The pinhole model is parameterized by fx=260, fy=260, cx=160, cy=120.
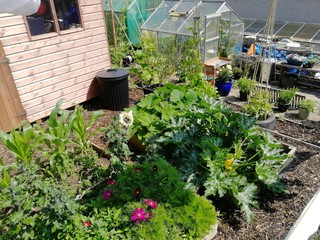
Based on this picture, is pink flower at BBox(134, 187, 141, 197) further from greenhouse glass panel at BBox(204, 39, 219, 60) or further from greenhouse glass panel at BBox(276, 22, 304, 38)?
greenhouse glass panel at BBox(276, 22, 304, 38)

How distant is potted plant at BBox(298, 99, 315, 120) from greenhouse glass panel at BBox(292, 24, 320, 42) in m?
5.36

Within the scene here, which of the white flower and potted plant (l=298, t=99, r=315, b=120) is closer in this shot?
the white flower

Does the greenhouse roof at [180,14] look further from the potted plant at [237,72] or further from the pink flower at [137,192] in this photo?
the pink flower at [137,192]

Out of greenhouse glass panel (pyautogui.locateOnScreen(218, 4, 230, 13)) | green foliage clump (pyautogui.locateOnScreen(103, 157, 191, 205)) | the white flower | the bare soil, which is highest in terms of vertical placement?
greenhouse glass panel (pyautogui.locateOnScreen(218, 4, 230, 13))

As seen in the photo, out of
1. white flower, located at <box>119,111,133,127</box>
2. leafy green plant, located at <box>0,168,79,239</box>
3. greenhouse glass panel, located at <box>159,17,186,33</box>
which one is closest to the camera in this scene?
leafy green plant, located at <box>0,168,79,239</box>

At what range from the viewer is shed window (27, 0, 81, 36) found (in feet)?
14.0

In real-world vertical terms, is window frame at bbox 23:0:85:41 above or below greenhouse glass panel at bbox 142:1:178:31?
above

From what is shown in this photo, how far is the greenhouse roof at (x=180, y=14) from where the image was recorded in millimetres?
7086

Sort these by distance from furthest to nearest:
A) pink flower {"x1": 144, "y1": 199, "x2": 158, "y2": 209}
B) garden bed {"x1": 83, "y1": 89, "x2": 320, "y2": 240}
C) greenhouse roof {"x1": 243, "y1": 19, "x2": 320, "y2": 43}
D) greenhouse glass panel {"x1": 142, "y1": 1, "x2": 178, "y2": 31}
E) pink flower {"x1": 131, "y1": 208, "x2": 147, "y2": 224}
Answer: greenhouse roof {"x1": 243, "y1": 19, "x2": 320, "y2": 43} → greenhouse glass panel {"x1": 142, "y1": 1, "x2": 178, "y2": 31} → garden bed {"x1": 83, "y1": 89, "x2": 320, "y2": 240} → pink flower {"x1": 144, "y1": 199, "x2": 158, "y2": 209} → pink flower {"x1": 131, "y1": 208, "x2": 147, "y2": 224}

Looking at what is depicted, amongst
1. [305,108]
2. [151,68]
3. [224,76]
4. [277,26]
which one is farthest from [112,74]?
[277,26]

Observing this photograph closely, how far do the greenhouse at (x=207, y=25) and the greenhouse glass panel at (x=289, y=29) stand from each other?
9.32 feet

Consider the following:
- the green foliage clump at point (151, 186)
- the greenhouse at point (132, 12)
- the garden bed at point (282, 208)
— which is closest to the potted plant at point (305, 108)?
the garden bed at point (282, 208)

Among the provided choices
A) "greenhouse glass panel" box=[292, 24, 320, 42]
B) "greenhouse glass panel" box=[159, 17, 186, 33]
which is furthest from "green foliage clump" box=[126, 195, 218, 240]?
"greenhouse glass panel" box=[292, 24, 320, 42]

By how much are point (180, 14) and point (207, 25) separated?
1.14m
